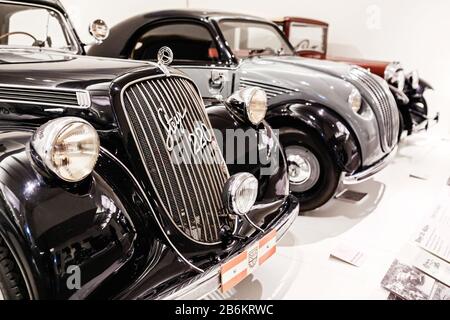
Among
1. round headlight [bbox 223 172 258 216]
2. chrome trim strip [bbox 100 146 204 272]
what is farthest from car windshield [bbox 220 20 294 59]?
chrome trim strip [bbox 100 146 204 272]

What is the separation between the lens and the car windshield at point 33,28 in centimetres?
239

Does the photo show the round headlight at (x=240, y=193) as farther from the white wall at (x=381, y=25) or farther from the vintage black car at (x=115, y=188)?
the white wall at (x=381, y=25)

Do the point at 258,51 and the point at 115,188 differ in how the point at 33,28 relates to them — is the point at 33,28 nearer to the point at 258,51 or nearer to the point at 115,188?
the point at 115,188

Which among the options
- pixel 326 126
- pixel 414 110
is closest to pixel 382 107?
pixel 326 126

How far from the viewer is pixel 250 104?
2113mm

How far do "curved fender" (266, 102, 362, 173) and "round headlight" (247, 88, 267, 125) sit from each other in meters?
0.69

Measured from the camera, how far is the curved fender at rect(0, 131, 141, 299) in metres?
1.06

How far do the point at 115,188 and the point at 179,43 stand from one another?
8.55 feet

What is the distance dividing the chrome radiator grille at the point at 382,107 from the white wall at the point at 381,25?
11.9ft

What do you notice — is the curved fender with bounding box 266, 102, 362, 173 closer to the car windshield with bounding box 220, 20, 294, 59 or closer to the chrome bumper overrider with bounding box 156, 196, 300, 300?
the car windshield with bounding box 220, 20, 294, 59
